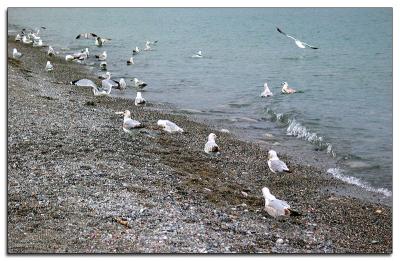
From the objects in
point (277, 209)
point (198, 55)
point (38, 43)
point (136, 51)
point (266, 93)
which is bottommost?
point (38, 43)

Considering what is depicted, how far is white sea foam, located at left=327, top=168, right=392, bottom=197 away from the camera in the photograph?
7258 millimetres

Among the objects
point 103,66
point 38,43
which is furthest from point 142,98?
point 38,43

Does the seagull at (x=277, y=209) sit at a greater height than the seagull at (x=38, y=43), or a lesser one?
greater

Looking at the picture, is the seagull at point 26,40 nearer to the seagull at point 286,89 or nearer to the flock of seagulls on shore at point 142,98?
the flock of seagulls on shore at point 142,98

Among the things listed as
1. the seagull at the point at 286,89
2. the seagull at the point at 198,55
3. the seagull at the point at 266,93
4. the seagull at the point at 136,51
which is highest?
the seagull at the point at 198,55

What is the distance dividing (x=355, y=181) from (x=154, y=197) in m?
3.58

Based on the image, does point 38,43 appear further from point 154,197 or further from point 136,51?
point 154,197

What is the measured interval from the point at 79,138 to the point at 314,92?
7.18m

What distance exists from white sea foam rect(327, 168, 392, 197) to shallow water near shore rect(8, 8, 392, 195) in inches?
0.8

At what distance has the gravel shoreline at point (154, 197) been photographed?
4891 millimetres

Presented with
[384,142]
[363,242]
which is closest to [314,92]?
[384,142]

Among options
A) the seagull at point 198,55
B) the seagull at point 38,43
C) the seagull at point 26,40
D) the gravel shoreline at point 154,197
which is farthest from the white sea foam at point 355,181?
the seagull at point 26,40

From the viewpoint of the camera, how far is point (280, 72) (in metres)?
15.9

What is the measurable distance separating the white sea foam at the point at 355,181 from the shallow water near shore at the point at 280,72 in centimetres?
2
